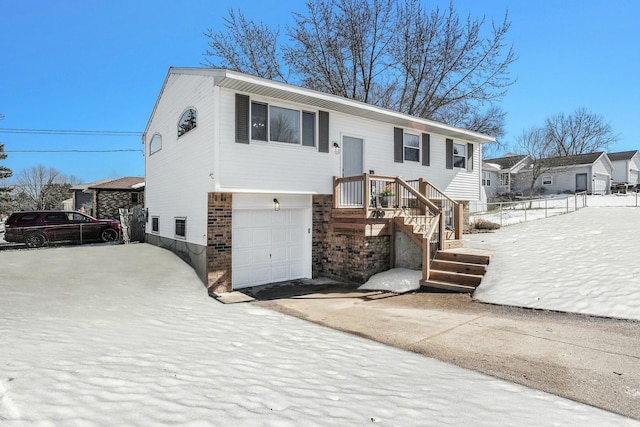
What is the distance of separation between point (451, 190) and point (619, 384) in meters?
12.2

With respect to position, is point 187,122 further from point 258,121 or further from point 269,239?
point 269,239

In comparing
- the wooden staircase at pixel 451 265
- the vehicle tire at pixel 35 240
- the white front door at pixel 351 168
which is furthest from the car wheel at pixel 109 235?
the wooden staircase at pixel 451 265

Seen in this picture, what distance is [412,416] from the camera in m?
2.86

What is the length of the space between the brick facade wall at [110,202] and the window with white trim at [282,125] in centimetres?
1668

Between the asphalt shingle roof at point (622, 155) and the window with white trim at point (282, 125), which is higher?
the asphalt shingle roof at point (622, 155)

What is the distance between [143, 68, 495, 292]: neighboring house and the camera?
9422 mm

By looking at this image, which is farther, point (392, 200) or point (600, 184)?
point (600, 184)

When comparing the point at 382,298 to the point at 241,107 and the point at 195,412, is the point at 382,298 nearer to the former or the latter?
the point at 241,107

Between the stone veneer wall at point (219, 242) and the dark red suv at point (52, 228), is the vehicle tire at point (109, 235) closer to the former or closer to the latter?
the dark red suv at point (52, 228)

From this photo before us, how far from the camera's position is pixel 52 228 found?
14.4 meters

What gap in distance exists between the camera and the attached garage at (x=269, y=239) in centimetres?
1031

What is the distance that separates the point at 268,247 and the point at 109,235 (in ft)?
30.3

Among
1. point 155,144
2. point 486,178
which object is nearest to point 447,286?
point 155,144

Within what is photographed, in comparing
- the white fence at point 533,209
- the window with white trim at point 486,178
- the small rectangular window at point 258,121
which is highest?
the window with white trim at point 486,178
